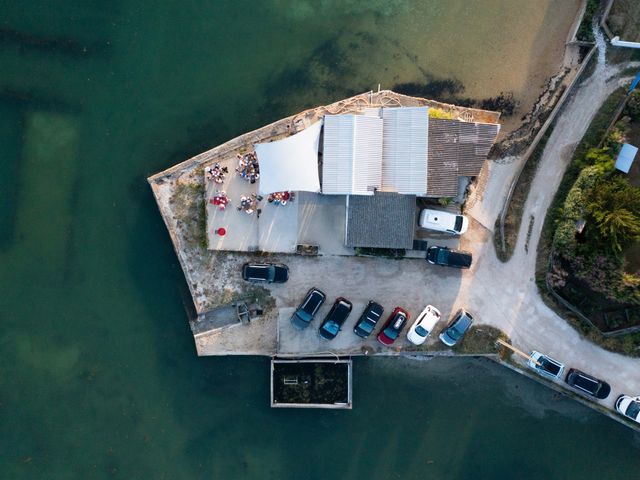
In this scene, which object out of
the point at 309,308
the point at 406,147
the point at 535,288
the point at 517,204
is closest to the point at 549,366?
the point at 535,288

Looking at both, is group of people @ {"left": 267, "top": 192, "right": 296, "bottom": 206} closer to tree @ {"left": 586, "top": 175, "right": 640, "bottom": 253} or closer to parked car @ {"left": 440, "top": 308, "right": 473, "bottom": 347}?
parked car @ {"left": 440, "top": 308, "right": 473, "bottom": 347}

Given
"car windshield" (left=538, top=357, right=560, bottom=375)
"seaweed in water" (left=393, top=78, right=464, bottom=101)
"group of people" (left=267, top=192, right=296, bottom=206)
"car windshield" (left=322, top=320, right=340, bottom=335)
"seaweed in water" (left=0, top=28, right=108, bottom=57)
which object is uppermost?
"seaweed in water" (left=0, top=28, right=108, bottom=57)

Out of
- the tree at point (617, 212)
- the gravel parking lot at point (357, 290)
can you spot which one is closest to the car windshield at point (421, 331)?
the gravel parking lot at point (357, 290)

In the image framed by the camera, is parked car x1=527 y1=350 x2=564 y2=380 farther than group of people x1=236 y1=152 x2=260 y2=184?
No

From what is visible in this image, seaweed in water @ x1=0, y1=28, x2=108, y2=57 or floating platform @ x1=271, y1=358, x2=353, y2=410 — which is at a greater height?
seaweed in water @ x1=0, y1=28, x2=108, y2=57

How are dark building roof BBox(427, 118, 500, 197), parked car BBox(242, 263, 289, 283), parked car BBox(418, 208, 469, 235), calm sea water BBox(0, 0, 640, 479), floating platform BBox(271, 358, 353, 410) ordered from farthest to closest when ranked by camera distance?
calm sea water BBox(0, 0, 640, 479), floating platform BBox(271, 358, 353, 410), parked car BBox(242, 263, 289, 283), parked car BBox(418, 208, 469, 235), dark building roof BBox(427, 118, 500, 197)

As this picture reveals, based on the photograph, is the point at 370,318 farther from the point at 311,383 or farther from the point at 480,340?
the point at 480,340

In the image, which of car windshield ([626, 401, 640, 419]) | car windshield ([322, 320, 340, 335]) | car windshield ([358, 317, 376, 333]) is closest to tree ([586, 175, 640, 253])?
car windshield ([626, 401, 640, 419])

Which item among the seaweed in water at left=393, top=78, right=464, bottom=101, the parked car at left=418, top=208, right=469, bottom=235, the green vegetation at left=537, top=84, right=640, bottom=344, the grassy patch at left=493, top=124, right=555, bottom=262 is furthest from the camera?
the seaweed in water at left=393, top=78, right=464, bottom=101
